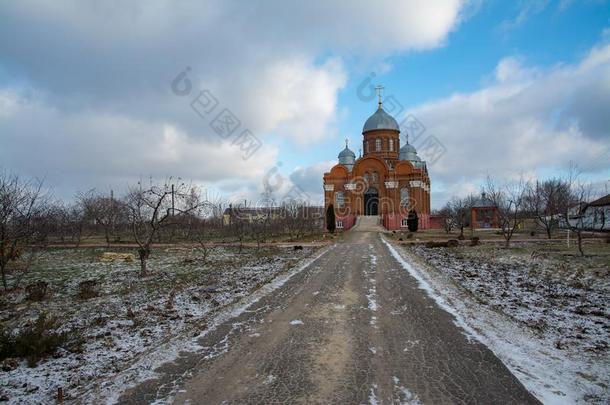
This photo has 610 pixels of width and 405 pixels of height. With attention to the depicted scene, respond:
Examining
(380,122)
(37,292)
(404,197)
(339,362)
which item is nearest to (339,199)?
(404,197)

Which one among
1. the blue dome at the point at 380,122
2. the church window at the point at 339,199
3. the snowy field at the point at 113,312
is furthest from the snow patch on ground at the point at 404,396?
the blue dome at the point at 380,122

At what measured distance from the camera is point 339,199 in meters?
49.2

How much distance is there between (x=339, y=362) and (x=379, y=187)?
4371 centimetres

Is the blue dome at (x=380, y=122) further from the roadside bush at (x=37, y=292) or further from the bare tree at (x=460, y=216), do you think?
the roadside bush at (x=37, y=292)

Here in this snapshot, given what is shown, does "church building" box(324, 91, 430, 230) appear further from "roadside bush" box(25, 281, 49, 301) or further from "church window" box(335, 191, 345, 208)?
"roadside bush" box(25, 281, 49, 301)

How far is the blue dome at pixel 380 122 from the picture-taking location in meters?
51.5

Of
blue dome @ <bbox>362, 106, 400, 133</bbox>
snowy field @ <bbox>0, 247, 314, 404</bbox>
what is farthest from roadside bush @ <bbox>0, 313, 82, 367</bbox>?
blue dome @ <bbox>362, 106, 400, 133</bbox>

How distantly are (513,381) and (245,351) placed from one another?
3.39 m

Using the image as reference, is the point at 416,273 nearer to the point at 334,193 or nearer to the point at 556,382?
the point at 556,382

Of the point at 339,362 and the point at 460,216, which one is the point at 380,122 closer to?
the point at 460,216

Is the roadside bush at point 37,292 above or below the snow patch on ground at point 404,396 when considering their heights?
above

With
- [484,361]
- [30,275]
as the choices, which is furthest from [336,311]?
[30,275]

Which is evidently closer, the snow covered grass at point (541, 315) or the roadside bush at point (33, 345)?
the snow covered grass at point (541, 315)

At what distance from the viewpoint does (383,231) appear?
134ft
